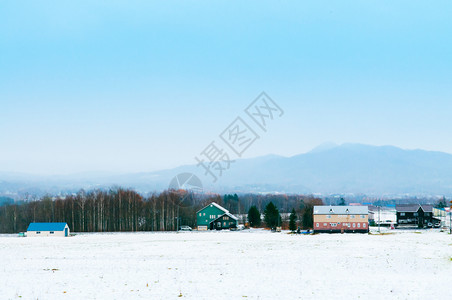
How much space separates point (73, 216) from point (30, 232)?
1610 cm

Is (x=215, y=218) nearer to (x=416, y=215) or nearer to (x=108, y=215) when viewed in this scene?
(x=108, y=215)

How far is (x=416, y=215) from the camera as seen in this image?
98.4 meters

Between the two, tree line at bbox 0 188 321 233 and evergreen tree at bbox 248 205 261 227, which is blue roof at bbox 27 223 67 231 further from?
evergreen tree at bbox 248 205 261 227

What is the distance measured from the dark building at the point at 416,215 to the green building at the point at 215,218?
36019mm

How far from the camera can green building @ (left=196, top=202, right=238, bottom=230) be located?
9900cm

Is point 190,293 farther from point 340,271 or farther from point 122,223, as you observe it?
point 122,223

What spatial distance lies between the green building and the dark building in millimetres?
36019

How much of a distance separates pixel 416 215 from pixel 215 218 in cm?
4316

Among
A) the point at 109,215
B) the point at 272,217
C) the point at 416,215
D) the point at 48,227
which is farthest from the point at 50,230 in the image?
the point at 416,215

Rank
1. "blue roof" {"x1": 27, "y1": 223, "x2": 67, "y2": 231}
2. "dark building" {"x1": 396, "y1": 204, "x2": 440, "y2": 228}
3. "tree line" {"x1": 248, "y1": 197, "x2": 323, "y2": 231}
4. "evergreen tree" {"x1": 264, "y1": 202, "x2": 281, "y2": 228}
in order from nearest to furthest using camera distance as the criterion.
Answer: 1. "blue roof" {"x1": 27, "y1": 223, "x2": 67, "y2": 231}
2. "tree line" {"x1": 248, "y1": 197, "x2": 323, "y2": 231}
3. "evergreen tree" {"x1": 264, "y1": 202, "x2": 281, "y2": 228}
4. "dark building" {"x1": 396, "y1": 204, "x2": 440, "y2": 228}

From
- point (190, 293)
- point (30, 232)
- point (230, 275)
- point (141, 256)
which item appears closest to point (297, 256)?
point (230, 275)

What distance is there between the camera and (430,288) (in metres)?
22.3

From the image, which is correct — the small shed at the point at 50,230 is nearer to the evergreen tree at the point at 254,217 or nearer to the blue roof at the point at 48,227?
the blue roof at the point at 48,227

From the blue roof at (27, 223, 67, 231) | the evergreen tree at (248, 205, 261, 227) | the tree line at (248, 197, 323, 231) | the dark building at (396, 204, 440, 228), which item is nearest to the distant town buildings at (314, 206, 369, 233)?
the tree line at (248, 197, 323, 231)
